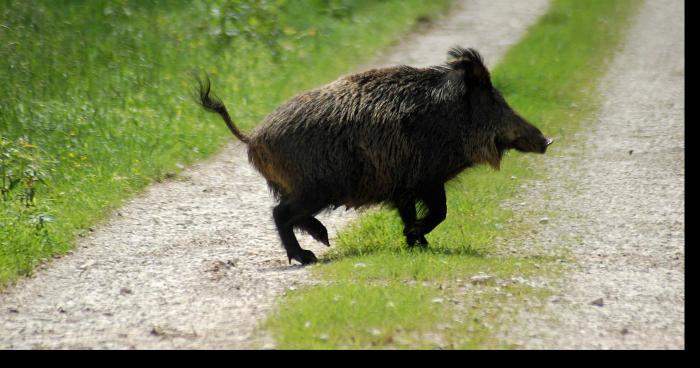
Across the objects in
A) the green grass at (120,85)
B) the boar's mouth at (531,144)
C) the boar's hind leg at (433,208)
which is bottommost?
the green grass at (120,85)

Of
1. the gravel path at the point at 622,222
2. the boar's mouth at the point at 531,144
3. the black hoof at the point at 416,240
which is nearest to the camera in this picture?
the gravel path at the point at 622,222

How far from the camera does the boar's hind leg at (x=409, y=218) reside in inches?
307

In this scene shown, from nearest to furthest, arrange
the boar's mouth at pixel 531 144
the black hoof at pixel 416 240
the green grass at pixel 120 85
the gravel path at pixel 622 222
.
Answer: the gravel path at pixel 622 222 < the black hoof at pixel 416 240 < the boar's mouth at pixel 531 144 < the green grass at pixel 120 85

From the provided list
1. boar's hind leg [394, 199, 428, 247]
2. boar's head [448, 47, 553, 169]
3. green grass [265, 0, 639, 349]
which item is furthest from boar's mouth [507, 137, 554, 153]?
boar's hind leg [394, 199, 428, 247]

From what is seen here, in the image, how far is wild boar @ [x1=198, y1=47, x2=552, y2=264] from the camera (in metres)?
7.52

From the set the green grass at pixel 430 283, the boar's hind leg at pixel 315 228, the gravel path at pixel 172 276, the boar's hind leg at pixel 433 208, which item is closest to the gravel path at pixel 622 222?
the green grass at pixel 430 283

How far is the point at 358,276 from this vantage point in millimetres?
6766

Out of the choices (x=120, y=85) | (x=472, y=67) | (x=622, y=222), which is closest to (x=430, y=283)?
(x=472, y=67)

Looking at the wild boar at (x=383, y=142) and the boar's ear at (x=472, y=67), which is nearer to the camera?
the wild boar at (x=383, y=142)

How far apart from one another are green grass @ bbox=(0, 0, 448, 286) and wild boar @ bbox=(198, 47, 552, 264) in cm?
186

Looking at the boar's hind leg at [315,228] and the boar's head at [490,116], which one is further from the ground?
the boar's head at [490,116]

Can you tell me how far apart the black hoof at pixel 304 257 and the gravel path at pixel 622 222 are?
1758 millimetres

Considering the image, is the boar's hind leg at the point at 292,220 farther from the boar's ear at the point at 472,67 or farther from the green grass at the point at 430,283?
the boar's ear at the point at 472,67
